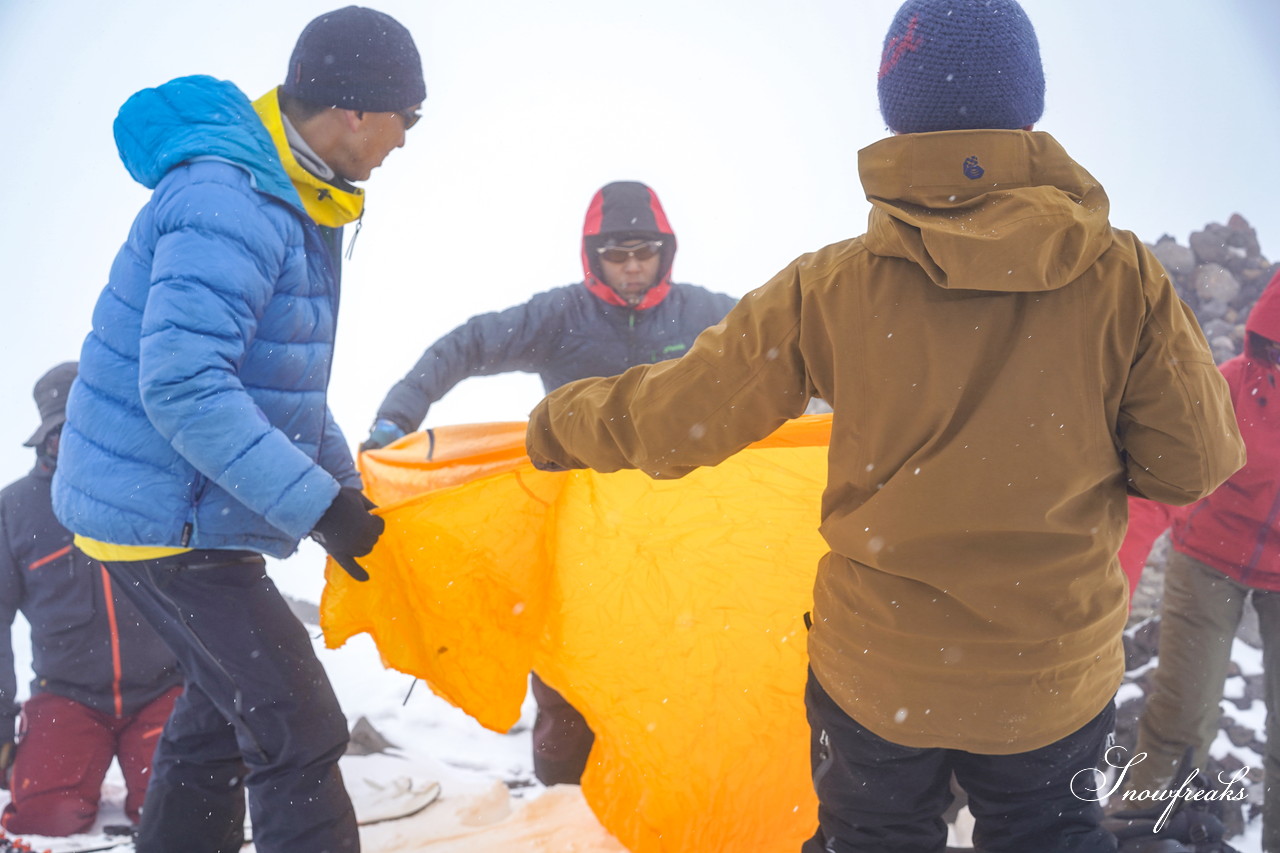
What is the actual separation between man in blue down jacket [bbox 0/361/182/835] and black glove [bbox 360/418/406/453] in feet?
3.26

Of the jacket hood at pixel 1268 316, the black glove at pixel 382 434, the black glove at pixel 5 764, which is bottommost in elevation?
the black glove at pixel 5 764

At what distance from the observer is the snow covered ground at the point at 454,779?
89.0 inches

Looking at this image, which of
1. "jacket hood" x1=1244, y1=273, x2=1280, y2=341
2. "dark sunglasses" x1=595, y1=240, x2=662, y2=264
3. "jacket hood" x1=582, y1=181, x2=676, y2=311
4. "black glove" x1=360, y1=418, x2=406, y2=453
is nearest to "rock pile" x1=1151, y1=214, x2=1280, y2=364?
"jacket hood" x1=1244, y1=273, x2=1280, y2=341

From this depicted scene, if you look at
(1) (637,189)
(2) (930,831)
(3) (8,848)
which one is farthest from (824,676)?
(1) (637,189)

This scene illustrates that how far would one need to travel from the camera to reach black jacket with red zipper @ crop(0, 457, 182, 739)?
2752mm

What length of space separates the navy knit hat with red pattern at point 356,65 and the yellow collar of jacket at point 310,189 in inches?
2.8

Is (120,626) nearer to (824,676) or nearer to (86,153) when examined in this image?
(824,676)

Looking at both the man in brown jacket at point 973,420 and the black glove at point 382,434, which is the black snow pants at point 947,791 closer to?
the man in brown jacket at point 973,420

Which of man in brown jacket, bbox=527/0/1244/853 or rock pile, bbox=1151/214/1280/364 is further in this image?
rock pile, bbox=1151/214/1280/364

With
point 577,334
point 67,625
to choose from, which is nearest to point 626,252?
point 577,334

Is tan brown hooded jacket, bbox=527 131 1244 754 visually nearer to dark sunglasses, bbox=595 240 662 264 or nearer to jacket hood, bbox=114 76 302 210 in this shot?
jacket hood, bbox=114 76 302 210

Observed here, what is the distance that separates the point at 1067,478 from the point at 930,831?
62cm

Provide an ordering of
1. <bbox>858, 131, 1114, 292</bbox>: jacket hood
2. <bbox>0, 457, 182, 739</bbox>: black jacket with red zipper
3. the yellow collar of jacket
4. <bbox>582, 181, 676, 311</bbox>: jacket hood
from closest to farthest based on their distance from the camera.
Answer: <bbox>858, 131, 1114, 292</bbox>: jacket hood → the yellow collar of jacket → <bbox>0, 457, 182, 739</bbox>: black jacket with red zipper → <bbox>582, 181, 676, 311</bbox>: jacket hood

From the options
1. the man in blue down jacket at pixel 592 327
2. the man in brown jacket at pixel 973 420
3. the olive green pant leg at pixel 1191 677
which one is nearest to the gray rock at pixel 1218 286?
the olive green pant leg at pixel 1191 677
